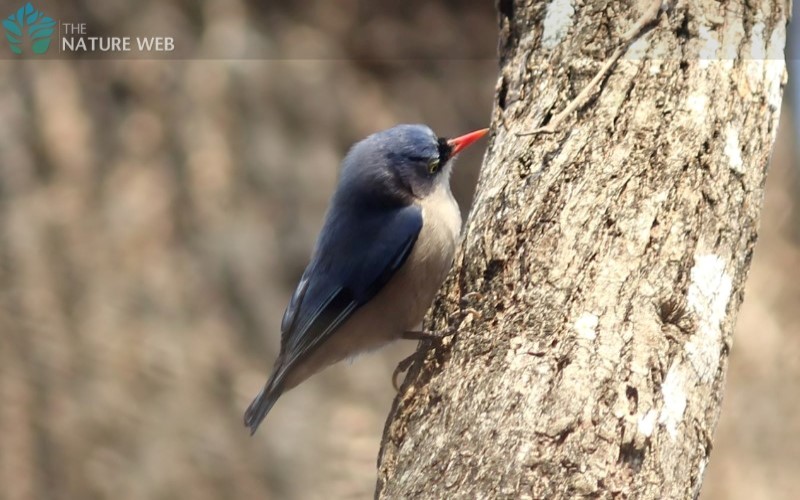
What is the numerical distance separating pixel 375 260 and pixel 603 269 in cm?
131

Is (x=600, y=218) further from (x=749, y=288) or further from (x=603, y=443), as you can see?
(x=749, y=288)

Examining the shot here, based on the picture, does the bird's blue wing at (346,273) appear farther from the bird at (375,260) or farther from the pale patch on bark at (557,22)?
the pale patch on bark at (557,22)

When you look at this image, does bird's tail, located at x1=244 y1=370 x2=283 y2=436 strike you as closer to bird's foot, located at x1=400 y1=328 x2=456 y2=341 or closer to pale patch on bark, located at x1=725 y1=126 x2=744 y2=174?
bird's foot, located at x1=400 y1=328 x2=456 y2=341

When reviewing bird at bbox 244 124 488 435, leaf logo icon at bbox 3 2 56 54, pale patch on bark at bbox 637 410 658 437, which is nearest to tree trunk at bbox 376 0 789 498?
pale patch on bark at bbox 637 410 658 437

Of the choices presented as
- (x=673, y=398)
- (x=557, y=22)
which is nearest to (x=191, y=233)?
(x=557, y=22)

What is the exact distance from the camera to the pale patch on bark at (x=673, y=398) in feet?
9.56

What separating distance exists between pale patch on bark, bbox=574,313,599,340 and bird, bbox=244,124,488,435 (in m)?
1.05

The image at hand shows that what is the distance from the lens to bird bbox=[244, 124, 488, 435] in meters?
Answer: 4.12

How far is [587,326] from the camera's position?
3010 mm

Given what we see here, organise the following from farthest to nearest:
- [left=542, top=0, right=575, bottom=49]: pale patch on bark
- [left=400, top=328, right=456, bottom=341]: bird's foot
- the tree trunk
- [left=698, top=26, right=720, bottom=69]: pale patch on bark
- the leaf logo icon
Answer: the leaf logo icon → [left=542, top=0, right=575, bottom=49]: pale patch on bark → [left=698, top=26, right=720, bottom=69]: pale patch on bark → [left=400, top=328, right=456, bottom=341]: bird's foot → the tree trunk

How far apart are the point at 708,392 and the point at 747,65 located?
1176 millimetres

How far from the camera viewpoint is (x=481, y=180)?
147 inches

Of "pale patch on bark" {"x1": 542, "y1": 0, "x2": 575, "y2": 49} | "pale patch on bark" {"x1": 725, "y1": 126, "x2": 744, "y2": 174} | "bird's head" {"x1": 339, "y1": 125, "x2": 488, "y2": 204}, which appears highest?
"pale patch on bark" {"x1": 542, "y1": 0, "x2": 575, "y2": 49}

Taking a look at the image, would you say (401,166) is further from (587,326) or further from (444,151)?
(587,326)
